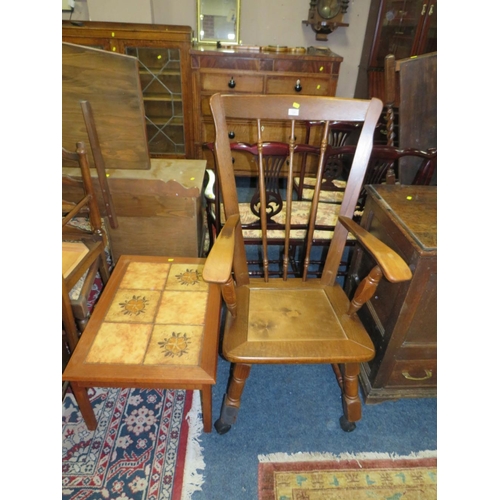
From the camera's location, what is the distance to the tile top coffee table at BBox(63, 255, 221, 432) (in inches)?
36.0

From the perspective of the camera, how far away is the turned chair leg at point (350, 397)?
3.48 feet

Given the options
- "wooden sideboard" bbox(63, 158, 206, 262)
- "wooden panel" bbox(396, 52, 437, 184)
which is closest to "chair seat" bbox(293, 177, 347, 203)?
"wooden panel" bbox(396, 52, 437, 184)

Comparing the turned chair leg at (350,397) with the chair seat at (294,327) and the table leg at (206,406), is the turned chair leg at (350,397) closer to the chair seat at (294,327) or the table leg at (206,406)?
the chair seat at (294,327)

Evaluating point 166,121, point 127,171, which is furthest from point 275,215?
point 166,121

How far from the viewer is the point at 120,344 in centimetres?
98

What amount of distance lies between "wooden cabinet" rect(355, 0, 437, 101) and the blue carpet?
242 centimetres

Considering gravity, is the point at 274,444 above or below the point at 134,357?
below

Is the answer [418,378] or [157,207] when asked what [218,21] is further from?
[418,378]

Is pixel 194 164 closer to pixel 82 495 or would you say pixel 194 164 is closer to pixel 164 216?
pixel 164 216

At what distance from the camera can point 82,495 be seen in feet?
3.19

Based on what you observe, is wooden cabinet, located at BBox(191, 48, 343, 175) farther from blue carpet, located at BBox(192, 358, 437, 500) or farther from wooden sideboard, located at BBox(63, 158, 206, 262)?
blue carpet, located at BBox(192, 358, 437, 500)
